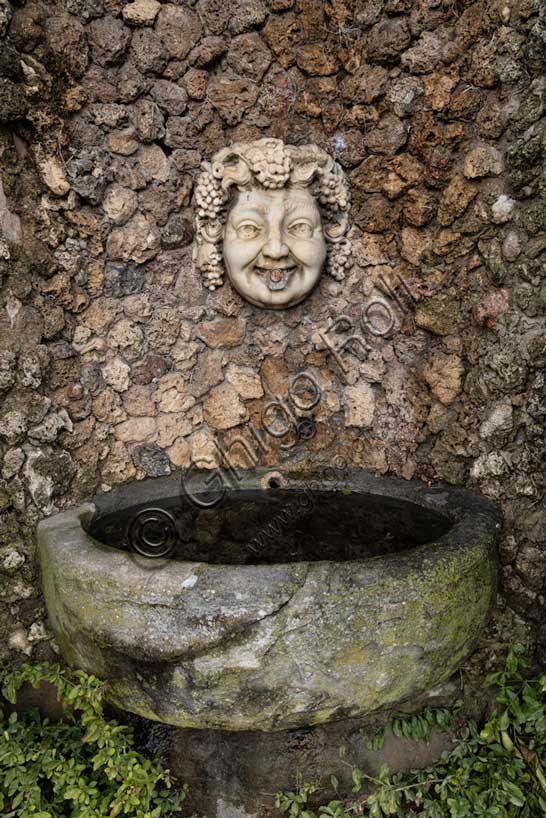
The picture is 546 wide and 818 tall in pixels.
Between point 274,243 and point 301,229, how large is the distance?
14cm

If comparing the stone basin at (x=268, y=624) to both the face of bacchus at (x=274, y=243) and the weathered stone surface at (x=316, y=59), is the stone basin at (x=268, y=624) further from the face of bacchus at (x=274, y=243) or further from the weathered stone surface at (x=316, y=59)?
the weathered stone surface at (x=316, y=59)

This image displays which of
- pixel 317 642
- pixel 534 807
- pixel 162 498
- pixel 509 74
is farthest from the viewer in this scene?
pixel 162 498

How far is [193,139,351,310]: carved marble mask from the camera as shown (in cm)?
254

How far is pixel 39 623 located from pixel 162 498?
657 mm

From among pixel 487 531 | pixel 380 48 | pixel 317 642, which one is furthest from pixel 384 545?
pixel 380 48

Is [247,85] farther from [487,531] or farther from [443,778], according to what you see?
[443,778]

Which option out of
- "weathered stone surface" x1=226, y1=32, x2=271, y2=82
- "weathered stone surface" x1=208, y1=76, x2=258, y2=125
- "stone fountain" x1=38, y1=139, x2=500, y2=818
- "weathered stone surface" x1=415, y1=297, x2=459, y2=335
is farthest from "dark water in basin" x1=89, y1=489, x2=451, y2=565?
"weathered stone surface" x1=226, y1=32, x2=271, y2=82

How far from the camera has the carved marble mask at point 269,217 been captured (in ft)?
8.32

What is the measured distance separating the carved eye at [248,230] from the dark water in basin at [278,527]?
106cm

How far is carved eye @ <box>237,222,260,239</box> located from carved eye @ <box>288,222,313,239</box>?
136 mm

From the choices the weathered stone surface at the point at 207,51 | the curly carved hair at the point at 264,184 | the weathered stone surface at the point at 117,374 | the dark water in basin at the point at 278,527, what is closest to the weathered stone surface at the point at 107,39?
the weathered stone surface at the point at 207,51

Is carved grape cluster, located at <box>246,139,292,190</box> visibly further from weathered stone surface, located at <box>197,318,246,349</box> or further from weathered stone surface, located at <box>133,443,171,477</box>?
weathered stone surface, located at <box>133,443,171,477</box>

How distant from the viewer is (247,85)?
260cm

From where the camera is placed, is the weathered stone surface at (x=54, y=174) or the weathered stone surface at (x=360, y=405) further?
the weathered stone surface at (x=360, y=405)
